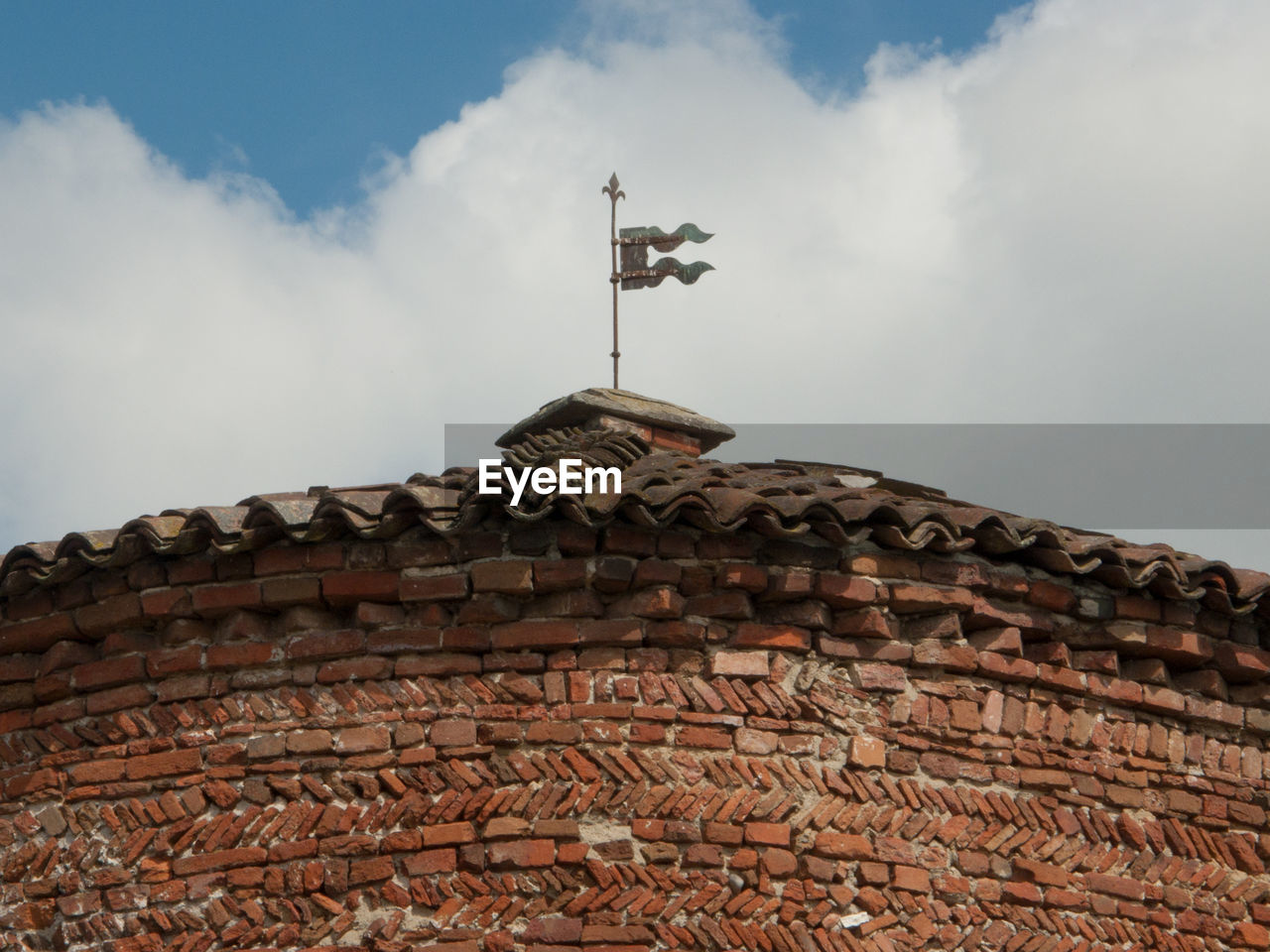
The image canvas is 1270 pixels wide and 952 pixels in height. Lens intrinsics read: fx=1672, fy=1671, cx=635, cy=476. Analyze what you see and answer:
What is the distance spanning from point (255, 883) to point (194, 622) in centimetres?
110

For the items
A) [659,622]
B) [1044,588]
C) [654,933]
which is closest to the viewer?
[654,933]

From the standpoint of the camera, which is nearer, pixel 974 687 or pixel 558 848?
pixel 558 848

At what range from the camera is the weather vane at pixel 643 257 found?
345 inches

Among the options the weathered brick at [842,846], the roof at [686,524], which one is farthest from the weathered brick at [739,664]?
the weathered brick at [842,846]

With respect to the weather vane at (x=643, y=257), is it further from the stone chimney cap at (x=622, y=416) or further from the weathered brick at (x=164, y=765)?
the weathered brick at (x=164, y=765)

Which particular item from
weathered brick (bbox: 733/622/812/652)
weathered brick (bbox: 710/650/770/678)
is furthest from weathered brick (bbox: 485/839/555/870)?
weathered brick (bbox: 733/622/812/652)

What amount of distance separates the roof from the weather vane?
1843 millimetres

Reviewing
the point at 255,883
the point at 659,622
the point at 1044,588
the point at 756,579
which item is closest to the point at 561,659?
the point at 659,622

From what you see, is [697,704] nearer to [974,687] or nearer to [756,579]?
[756,579]

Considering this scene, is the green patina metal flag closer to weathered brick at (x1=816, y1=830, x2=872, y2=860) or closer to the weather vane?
the weather vane

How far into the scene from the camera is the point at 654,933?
6027 millimetres

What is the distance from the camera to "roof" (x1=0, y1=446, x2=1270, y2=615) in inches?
251

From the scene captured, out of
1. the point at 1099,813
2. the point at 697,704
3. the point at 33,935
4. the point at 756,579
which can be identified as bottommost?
the point at 33,935

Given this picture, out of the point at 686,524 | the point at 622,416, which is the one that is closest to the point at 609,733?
the point at 686,524
